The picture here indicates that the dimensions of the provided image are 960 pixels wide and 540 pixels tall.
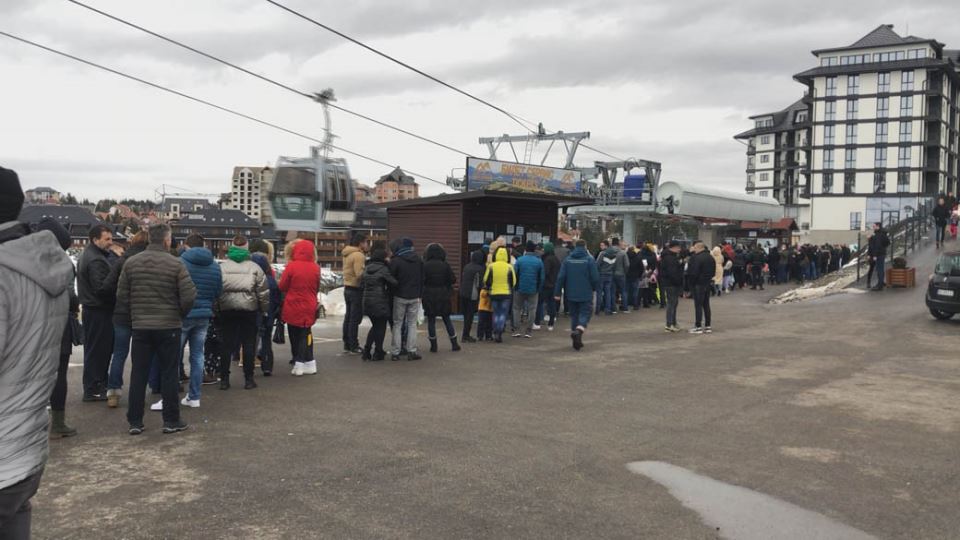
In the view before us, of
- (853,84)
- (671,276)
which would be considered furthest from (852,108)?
(671,276)

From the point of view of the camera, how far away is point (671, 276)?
1469 centimetres

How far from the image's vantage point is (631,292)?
19.3 m

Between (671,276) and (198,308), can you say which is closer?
(198,308)

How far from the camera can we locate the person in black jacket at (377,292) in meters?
10.6

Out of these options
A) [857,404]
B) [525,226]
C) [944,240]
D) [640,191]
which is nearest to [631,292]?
[525,226]

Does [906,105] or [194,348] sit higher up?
[906,105]

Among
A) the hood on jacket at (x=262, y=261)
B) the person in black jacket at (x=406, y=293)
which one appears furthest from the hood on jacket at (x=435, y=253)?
the hood on jacket at (x=262, y=261)

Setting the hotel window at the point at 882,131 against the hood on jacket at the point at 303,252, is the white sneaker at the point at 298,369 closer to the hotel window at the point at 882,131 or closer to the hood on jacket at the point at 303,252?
the hood on jacket at the point at 303,252

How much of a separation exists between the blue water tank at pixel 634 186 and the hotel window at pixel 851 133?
181 feet

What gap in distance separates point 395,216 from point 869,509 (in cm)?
1471

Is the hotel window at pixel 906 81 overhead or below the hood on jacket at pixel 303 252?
overhead

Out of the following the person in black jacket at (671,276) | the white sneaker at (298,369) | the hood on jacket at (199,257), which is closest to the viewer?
the hood on jacket at (199,257)

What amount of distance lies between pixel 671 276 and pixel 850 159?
77.9 m

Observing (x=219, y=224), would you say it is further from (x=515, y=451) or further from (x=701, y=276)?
(x=515, y=451)
